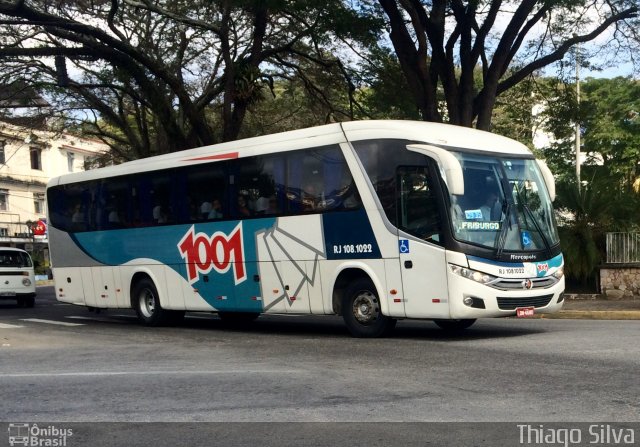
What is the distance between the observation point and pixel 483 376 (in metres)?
9.12

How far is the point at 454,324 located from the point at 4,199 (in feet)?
172

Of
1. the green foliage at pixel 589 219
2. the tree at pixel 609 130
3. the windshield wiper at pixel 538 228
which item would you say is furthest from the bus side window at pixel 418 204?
the tree at pixel 609 130

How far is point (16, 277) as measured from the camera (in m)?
26.5

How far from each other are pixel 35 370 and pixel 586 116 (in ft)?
62.2

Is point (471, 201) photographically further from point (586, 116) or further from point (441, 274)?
point (586, 116)

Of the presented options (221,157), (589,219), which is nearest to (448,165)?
(221,157)

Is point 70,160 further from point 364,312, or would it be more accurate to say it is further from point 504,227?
point 504,227

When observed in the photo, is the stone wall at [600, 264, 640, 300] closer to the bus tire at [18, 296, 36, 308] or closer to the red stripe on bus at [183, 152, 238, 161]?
the red stripe on bus at [183, 152, 238, 161]

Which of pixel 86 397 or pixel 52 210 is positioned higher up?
pixel 52 210

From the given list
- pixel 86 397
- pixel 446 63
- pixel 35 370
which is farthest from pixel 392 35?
pixel 86 397

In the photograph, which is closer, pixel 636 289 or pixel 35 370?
pixel 35 370

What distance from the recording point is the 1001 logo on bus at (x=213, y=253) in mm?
15758

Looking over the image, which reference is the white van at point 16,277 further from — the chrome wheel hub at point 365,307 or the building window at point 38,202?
the building window at point 38,202

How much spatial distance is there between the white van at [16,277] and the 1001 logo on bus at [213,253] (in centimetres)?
1140
